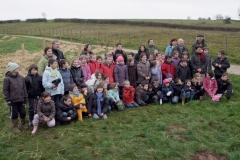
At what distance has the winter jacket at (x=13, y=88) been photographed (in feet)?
22.2

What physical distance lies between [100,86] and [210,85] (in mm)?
4128

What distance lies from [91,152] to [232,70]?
415 inches

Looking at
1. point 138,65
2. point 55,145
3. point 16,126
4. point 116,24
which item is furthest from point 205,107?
point 116,24

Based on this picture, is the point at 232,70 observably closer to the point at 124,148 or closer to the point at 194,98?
the point at 194,98

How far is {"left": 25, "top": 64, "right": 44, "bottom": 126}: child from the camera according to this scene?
286 inches

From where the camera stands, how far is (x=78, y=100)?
7746 mm

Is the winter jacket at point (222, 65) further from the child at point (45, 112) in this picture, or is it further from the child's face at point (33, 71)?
the child's face at point (33, 71)

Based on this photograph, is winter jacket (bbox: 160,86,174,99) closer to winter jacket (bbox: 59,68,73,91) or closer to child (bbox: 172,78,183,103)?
child (bbox: 172,78,183,103)

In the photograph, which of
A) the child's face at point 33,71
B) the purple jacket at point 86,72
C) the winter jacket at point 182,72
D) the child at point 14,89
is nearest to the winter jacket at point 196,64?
the winter jacket at point 182,72

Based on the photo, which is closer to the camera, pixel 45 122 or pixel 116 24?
pixel 45 122

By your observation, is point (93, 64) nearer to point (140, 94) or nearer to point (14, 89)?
point (140, 94)

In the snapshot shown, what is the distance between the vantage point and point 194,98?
947cm

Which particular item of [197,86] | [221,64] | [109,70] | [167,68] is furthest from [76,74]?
[221,64]

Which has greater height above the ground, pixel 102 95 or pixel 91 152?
pixel 102 95
